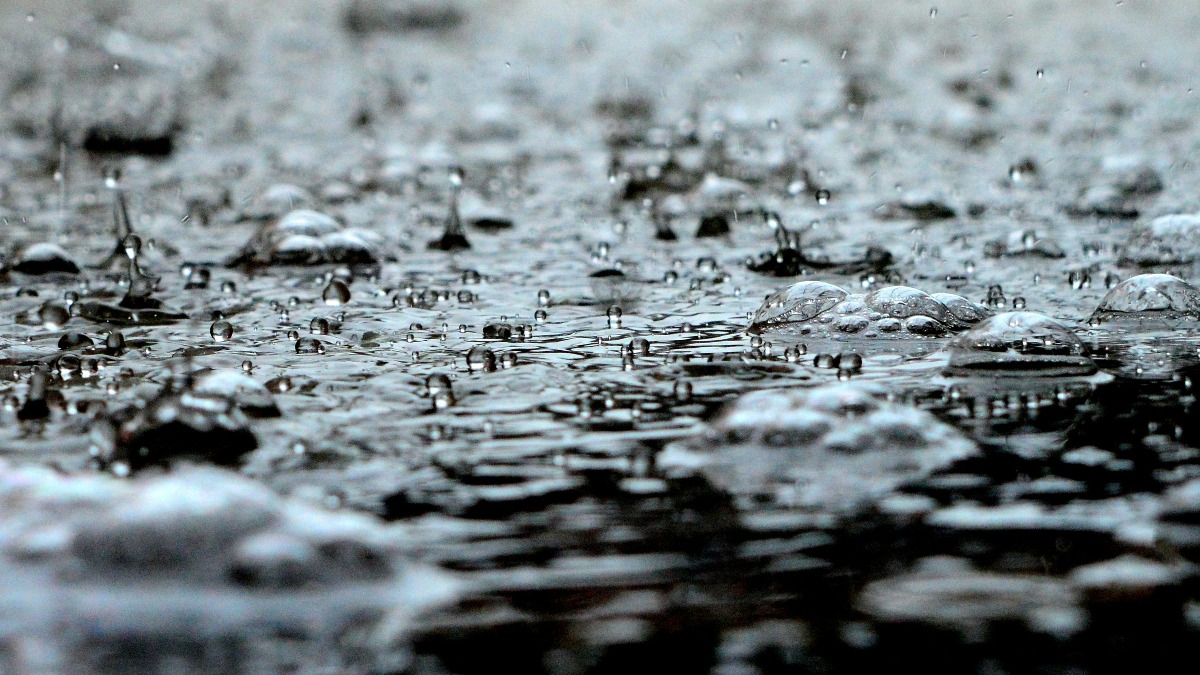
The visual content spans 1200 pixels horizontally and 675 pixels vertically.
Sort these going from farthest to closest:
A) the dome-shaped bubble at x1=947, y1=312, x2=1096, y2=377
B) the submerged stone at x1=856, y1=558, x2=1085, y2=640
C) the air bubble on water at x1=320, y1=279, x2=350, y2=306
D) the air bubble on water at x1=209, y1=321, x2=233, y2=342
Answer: the air bubble on water at x1=320, y1=279, x2=350, y2=306, the air bubble on water at x1=209, y1=321, x2=233, y2=342, the dome-shaped bubble at x1=947, y1=312, x2=1096, y2=377, the submerged stone at x1=856, y1=558, x2=1085, y2=640

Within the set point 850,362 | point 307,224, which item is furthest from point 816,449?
point 307,224

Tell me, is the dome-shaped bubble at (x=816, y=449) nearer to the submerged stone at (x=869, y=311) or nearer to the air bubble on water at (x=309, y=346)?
the submerged stone at (x=869, y=311)

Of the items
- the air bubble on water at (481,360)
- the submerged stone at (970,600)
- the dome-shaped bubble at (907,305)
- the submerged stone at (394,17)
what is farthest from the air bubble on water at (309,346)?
the submerged stone at (394,17)

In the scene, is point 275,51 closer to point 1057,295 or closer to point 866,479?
point 1057,295

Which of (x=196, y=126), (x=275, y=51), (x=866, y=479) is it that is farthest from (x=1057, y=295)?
(x=275, y=51)

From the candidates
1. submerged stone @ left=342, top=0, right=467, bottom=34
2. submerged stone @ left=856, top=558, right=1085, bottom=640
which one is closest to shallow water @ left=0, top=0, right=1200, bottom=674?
submerged stone @ left=856, top=558, right=1085, bottom=640

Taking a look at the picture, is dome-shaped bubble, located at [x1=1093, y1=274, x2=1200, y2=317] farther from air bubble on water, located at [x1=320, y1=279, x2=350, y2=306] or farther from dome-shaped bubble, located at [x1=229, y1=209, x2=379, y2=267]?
dome-shaped bubble, located at [x1=229, y1=209, x2=379, y2=267]

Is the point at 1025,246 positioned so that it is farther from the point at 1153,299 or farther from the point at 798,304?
the point at 798,304
